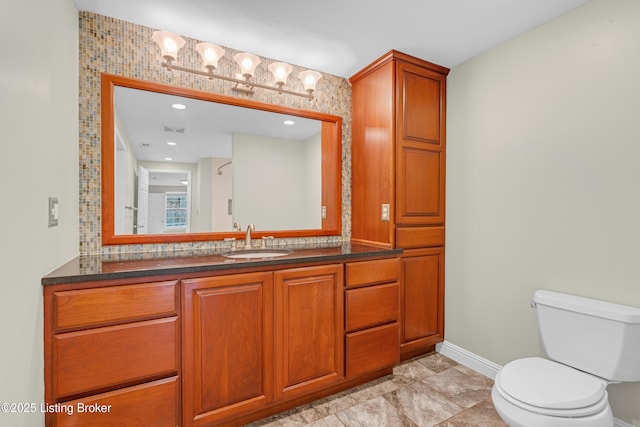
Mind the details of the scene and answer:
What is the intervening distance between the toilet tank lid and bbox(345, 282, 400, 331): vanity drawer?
0.82 metres

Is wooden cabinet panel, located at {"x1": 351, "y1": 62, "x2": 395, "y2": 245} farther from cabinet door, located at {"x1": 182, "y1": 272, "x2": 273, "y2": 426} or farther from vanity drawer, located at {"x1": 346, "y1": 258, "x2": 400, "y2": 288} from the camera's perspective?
cabinet door, located at {"x1": 182, "y1": 272, "x2": 273, "y2": 426}

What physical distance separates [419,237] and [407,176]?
0.48 m

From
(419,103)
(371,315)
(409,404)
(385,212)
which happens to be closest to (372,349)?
(371,315)

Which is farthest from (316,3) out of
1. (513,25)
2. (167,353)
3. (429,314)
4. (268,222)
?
(429,314)

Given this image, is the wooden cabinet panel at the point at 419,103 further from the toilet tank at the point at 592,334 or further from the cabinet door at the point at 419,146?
the toilet tank at the point at 592,334

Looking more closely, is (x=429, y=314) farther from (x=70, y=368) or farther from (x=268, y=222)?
(x=70, y=368)

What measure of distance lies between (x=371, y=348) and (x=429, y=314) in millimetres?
684

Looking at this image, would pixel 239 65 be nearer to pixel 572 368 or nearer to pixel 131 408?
pixel 131 408

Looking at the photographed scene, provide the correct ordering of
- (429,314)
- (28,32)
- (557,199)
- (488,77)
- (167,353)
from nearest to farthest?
(28,32)
(167,353)
(557,199)
(488,77)
(429,314)

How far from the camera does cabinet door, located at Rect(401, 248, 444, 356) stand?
7.52 feet

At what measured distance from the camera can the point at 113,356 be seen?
1.29 m

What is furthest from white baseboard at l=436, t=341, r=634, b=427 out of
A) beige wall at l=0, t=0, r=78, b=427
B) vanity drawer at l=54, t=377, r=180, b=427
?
beige wall at l=0, t=0, r=78, b=427

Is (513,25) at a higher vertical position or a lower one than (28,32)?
higher

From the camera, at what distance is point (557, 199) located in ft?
5.83
